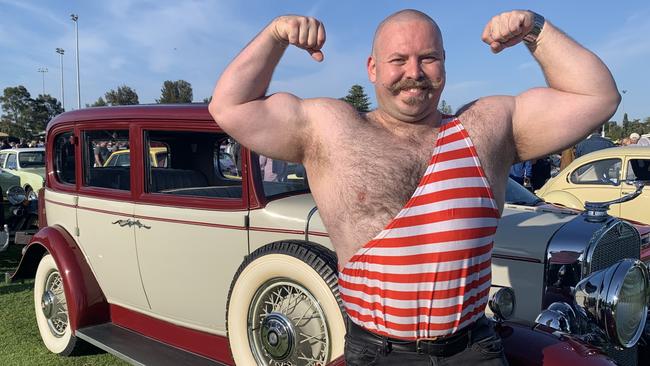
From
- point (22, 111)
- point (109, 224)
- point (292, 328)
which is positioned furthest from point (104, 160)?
point (22, 111)

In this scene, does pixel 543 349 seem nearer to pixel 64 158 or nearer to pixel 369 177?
pixel 369 177

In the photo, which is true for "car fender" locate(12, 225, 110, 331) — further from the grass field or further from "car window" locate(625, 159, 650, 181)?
"car window" locate(625, 159, 650, 181)

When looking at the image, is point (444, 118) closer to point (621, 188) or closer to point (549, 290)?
point (549, 290)

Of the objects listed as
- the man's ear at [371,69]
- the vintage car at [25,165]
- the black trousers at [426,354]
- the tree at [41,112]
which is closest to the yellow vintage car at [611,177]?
the black trousers at [426,354]

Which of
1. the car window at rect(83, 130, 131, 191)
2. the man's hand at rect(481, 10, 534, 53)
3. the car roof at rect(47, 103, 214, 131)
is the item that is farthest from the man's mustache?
the car window at rect(83, 130, 131, 191)

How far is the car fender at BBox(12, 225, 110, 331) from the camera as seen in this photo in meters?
3.96

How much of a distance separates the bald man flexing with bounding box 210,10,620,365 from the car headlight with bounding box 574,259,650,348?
885 mm

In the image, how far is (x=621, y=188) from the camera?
739 centimetres

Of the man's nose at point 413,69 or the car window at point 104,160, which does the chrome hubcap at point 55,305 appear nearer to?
the car window at point 104,160

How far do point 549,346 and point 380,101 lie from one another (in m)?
1.11

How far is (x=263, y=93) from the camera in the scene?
65.8 inches

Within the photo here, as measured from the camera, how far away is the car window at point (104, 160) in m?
3.93

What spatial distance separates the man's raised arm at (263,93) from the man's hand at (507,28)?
19.9 inches

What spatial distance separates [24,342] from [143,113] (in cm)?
240
